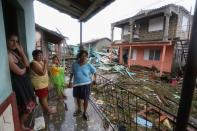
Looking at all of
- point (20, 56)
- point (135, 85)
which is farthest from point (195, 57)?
point (135, 85)

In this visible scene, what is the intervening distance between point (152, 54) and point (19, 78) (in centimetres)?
1459

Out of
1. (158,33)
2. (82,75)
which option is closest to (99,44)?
(158,33)

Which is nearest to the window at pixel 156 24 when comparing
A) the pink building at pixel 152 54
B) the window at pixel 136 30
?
the window at pixel 136 30

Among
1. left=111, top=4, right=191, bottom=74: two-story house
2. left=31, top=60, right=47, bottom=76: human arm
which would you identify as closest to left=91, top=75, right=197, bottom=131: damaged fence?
left=31, top=60, right=47, bottom=76: human arm

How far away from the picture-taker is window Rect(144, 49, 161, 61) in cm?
1473

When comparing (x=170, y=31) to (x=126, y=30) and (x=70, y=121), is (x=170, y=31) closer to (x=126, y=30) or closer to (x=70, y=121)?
(x=126, y=30)

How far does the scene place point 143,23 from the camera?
16.9 metres

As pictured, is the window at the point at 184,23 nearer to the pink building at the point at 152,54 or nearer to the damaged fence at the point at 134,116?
the pink building at the point at 152,54

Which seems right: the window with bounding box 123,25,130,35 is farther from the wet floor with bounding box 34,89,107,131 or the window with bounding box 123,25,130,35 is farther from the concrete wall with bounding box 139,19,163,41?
the wet floor with bounding box 34,89,107,131

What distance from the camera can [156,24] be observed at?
1523 centimetres

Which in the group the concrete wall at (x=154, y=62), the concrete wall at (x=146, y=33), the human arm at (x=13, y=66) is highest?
the concrete wall at (x=146, y=33)

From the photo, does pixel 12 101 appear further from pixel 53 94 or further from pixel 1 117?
pixel 53 94

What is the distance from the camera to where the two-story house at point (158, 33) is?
1310 centimetres

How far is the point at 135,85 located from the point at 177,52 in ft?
21.6
